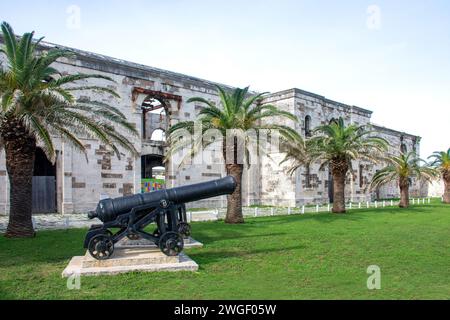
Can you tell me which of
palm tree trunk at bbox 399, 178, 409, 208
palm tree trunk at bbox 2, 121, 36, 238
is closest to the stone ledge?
palm tree trunk at bbox 2, 121, 36, 238

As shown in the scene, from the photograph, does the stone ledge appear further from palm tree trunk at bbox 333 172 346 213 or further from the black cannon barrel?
palm tree trunk at bbox 333 172 346 213

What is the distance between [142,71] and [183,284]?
17820 millimetres

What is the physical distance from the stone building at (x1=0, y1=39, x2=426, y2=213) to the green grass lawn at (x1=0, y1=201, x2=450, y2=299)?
6757 mm

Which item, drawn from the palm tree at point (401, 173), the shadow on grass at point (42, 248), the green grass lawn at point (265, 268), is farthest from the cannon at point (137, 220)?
the palm tree at point (401, 173)

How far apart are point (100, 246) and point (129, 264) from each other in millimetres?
657

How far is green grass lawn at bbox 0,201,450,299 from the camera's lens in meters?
6.47

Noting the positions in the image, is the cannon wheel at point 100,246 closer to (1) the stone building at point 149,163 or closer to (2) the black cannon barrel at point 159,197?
(2) the black cannon barrel at point 159,197

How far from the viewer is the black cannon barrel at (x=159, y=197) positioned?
827 cm

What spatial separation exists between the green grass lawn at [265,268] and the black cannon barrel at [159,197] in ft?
4.55

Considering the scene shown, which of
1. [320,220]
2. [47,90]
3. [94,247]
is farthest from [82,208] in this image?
[94,247]

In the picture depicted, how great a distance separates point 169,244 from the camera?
8.14 meters

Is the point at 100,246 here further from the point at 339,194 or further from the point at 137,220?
the point at 339,194
